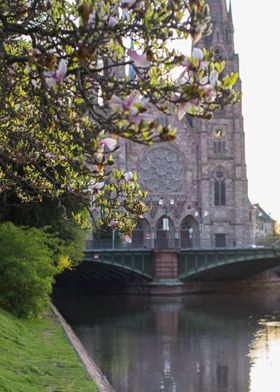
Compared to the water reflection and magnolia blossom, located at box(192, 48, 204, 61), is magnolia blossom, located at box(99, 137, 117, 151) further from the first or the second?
the water reflection

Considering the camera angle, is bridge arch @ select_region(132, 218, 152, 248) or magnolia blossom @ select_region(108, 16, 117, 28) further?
bridge arch @ select_region(132, 218, 152, 248)

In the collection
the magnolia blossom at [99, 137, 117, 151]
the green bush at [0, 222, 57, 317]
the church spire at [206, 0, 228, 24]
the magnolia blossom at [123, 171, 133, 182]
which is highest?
the church spire at [206, 0, 228, 24]

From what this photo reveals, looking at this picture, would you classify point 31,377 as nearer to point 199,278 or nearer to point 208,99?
point 208,99

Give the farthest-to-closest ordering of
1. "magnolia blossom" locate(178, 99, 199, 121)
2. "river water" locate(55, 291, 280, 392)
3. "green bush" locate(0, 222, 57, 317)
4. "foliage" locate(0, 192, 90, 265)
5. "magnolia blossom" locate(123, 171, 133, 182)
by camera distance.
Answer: "foliage" locate(0, 192, 90, 265) < "green bush" locate(0, 222, 57, 317) < "river water" locate(55, 291, 280, 392) < "magnolia blossom" locate(123, 171, 133, 182) < "magnolia blossom" locate(178, 99, 199, 121)

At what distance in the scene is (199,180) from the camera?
68062 mm

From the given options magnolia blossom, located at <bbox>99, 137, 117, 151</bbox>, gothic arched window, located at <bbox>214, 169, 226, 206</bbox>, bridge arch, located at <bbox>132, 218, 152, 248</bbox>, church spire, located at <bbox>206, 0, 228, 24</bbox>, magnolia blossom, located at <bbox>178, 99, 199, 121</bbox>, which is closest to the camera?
magnolia blossom, located at <bbox>178, 99, 199, 121</bbox>

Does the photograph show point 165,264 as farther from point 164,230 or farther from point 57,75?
point 57,75

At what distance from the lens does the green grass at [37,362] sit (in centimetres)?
1111

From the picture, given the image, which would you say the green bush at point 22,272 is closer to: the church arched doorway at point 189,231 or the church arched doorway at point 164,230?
the church arched doorway at point 164,230

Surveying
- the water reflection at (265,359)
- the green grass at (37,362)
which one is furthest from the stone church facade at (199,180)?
the green grass at (37,362)

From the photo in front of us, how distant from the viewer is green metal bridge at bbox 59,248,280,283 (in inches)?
1951

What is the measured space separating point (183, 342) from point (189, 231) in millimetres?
40265

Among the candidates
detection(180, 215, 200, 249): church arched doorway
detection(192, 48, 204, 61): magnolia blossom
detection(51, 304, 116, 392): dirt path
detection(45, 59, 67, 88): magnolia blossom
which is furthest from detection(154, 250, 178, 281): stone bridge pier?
detection(192, 48, 204, 61): magnolia blossom

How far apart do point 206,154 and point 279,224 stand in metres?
48.8
